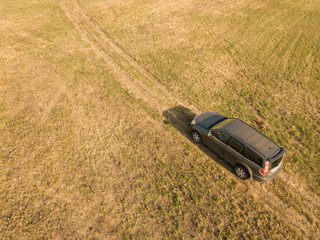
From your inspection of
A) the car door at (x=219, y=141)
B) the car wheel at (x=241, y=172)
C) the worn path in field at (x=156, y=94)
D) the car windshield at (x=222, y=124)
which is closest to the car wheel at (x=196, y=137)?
the car door at (x=219, y=141)

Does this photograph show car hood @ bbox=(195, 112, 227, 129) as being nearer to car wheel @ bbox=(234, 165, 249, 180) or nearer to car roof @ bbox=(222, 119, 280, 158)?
car roof @ bbox=(222, 119, 280, 158)

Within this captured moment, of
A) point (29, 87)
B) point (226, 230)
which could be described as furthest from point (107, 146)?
point (29, 87)

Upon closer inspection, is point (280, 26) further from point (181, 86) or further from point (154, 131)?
point (154, 131)

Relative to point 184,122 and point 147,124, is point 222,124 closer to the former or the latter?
point 184,122

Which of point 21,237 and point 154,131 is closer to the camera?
point 21,237

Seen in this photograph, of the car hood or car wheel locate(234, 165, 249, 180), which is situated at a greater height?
the car hood

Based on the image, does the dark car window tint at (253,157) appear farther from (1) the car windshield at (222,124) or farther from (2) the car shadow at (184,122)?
(1) the car windshield at (222,124)

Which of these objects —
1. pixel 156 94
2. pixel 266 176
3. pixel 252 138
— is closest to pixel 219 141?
pixel 252 138

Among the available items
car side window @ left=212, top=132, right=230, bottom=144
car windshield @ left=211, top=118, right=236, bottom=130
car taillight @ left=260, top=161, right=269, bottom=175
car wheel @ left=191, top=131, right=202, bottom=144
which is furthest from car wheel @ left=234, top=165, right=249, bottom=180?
car wheel @ left=191, top=131, right=202, bottom=144
